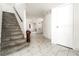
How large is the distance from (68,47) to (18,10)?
12.2 feet

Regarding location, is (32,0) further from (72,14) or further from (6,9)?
(6,9)

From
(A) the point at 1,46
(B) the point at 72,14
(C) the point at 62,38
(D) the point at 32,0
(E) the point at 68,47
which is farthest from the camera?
(C) the point at 62,38

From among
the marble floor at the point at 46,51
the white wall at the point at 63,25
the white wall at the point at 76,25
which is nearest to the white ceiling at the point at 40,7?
the white wall at the point at 63,25

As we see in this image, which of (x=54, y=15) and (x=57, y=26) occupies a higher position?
(x=54, y=15)

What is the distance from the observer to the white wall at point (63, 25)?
4719 mm

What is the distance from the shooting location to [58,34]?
18.7 feet

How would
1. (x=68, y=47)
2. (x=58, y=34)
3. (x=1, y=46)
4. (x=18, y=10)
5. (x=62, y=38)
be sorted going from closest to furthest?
(x=1, y=46) < (x=68, y=47) < (x=62, y=38) < (x=58, y=34) < (x=18, y=10)

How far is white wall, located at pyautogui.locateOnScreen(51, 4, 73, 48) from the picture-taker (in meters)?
4.72

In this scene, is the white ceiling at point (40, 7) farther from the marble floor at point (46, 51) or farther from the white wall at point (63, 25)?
the marble floor at point (46, 51)

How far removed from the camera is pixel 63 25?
206 inches

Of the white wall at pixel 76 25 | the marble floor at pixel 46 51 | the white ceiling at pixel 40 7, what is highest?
the white ceiling at pixel 40 7

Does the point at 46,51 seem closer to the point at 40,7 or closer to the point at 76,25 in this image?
the point at 76,25

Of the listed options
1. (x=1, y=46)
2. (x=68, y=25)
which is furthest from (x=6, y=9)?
(x=68, y=25)

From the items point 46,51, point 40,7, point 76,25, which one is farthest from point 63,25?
point 40,7
